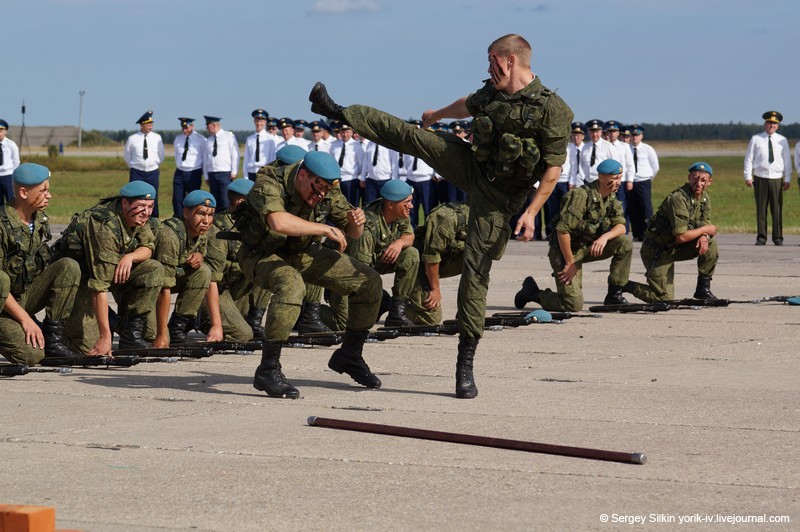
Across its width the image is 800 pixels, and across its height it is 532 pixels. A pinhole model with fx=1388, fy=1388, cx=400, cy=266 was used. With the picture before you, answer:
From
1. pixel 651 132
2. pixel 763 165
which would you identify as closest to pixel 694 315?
pixel 763 165

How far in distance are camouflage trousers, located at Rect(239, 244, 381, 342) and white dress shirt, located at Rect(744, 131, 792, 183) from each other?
15.7 m

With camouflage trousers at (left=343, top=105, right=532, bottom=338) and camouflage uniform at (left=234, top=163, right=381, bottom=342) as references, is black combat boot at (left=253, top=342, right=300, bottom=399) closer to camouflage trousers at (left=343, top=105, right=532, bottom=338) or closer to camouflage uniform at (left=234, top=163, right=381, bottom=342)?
camouflage uniform at (left=234, top=163, right=381, bottom=342)

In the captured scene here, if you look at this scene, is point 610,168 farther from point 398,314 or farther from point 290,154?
point 290,154

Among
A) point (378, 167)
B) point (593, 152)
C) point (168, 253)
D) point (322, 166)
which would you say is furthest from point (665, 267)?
point (378, 167)

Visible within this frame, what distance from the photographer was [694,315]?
43.2ft

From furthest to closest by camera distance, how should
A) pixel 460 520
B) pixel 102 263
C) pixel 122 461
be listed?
1. pixel 102 263
2. pixel 122 461
3. pixel 460 520

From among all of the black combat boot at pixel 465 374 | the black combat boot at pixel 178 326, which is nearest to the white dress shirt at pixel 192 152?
the black combat boot at pixel 178 326

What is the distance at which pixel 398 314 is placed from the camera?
1249 centimetres

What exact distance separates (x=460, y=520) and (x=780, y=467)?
170cm

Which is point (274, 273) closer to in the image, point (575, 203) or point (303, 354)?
point (303, 354)

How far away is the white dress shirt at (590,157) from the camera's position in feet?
82.7

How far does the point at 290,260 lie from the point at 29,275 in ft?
6.97

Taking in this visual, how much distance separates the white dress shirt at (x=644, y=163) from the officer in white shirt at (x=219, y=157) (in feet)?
24.4

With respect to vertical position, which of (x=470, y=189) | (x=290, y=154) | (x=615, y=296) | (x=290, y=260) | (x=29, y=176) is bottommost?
(x=615, y=296)
